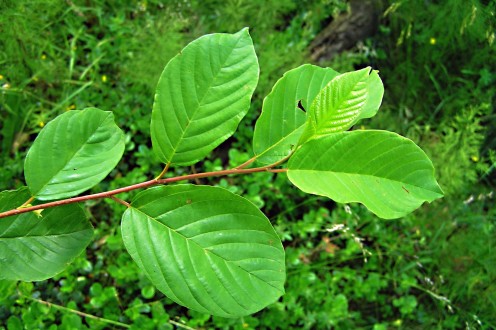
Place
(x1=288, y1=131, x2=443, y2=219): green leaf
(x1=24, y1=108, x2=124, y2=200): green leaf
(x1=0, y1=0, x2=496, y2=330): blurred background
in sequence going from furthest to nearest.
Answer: (x1=0, y1=0, x2=496, y2=330): blurred background < (x1=24, y1=108, x2=124, y2=200): green leaf < (x1=288, y1=131, x2=443, y2=219): green leaf

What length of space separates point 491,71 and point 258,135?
2.39m

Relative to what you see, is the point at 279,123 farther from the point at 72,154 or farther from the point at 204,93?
the point at 72,154

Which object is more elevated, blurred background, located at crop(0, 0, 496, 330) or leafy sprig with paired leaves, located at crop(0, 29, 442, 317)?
leafy sprig with paired leaves, located at crop(0, 29, 442, 317)

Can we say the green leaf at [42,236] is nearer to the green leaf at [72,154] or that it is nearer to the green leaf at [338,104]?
the green leaf at [72,154]

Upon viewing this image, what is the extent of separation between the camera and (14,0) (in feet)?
5.77

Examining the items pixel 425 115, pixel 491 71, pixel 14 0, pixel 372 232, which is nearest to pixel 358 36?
pixel 425 115

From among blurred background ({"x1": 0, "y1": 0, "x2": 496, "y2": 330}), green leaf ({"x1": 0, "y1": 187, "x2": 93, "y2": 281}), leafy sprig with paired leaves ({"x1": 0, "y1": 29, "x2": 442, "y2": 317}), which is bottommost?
blurred background ({"x1": 0, "y1": 0, "x2": 496, "y2": 330})

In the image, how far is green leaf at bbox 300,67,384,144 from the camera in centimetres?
71

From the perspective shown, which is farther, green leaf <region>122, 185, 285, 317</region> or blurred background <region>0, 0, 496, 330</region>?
blurred background <region>0, 0, 496, 330</region>

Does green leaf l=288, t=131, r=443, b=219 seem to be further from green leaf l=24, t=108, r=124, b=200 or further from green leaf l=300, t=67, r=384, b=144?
green leaf l=24, t=108, r=124, b=200

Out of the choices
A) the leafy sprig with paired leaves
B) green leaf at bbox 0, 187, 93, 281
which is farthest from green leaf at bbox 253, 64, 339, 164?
green leaf at bbox 0, 187, 93, 281

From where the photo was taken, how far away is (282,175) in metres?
2.03

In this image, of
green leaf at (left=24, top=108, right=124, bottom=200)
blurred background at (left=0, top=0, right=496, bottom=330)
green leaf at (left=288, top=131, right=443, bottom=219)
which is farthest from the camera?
blurred background at (left=0, top=0, right=496, bottom=330)

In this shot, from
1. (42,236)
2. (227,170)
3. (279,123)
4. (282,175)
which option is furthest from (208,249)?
(282,175)
